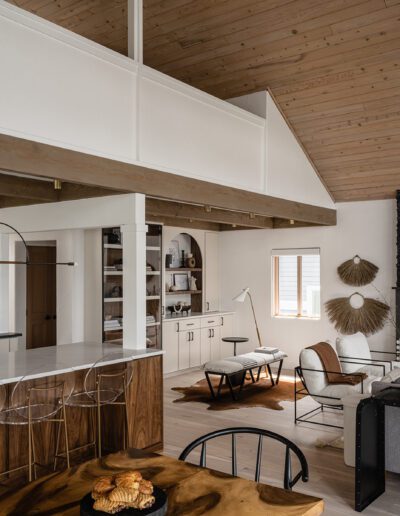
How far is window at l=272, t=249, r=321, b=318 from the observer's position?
350 inches

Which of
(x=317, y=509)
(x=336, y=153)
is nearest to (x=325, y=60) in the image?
(x=336, y=153)

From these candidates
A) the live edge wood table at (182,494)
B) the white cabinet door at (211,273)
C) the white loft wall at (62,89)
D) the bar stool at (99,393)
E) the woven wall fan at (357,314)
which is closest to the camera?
the live edge wood table at (182,494)

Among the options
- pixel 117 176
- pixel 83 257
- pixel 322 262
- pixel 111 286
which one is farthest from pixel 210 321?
pixel 117 176

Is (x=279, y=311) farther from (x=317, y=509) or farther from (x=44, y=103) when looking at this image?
(x=317, y=509)

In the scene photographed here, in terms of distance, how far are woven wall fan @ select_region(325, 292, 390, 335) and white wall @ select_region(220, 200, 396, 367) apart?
0.34ft

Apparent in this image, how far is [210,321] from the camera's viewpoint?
920 centimetres

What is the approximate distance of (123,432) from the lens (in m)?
4.70

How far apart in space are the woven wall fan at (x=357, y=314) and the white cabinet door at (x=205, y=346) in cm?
198

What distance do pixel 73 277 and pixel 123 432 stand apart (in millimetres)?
2546

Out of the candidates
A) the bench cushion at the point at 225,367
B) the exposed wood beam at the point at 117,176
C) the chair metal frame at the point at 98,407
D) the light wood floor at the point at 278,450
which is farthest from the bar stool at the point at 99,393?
the bench cushion at the point at 225,367

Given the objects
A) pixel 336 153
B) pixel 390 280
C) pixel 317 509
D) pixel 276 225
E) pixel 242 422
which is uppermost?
pixel 336 153

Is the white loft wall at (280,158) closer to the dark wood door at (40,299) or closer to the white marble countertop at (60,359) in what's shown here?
the white marble countertop at (60,359)

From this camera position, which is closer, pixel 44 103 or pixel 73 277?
pixel 44 103

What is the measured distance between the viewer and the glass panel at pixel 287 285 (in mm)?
9164
